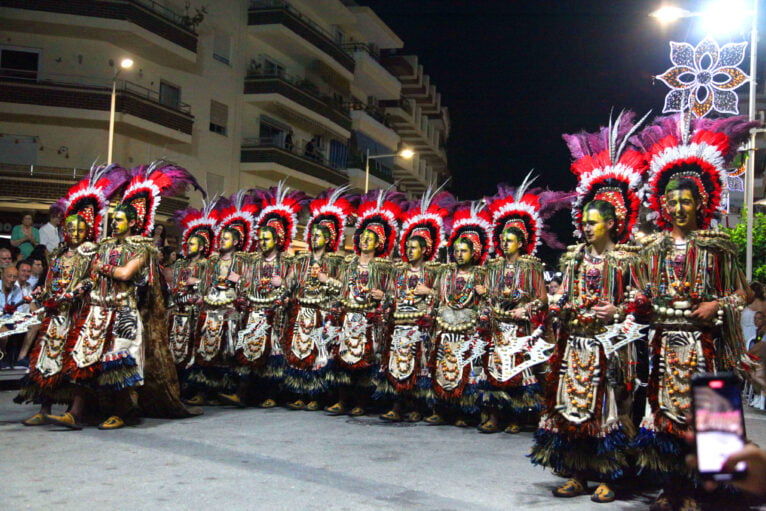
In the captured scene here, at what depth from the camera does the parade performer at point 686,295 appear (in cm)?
510

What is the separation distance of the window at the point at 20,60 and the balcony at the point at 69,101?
11.9 inches

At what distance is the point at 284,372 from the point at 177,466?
361cm

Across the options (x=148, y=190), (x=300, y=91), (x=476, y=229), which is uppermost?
(x=300, y=91)

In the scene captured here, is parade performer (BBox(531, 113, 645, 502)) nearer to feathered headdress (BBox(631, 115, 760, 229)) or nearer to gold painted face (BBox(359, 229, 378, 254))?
feathered headdress (BBox(631, 115, 760, 229))

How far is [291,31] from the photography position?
31.5 metres

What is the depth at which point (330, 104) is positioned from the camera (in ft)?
119

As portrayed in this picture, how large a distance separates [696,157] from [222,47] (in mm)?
26517

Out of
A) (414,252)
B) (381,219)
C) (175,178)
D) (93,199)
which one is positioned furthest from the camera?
(381,219)

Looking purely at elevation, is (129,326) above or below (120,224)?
below

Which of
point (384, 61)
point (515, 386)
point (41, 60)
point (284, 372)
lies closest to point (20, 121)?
point (41, 60)

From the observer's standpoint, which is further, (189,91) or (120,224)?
(189,91)

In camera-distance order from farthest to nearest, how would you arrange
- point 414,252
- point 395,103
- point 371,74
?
point 395,103
point 371,74
point 414,252

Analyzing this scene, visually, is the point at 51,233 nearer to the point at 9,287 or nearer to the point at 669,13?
the point at 9,287

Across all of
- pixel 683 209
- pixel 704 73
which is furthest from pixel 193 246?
pixel 704 73
